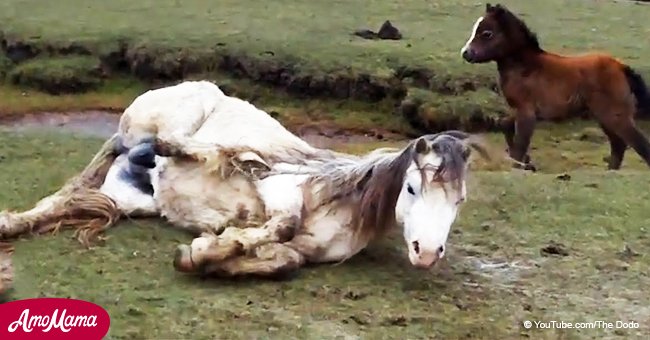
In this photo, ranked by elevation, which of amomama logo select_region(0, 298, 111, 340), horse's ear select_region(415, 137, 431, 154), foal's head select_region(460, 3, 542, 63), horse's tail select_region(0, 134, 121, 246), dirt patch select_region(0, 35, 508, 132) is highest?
horse's ear select_region(415, 137, 431, 154)

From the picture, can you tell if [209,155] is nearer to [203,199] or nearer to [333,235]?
[203,199]

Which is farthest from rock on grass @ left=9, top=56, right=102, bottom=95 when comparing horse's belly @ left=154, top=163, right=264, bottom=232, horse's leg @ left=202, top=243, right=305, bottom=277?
horse's leg @ left=202, top=243, right=305, bottom=277

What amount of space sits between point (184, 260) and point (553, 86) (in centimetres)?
454

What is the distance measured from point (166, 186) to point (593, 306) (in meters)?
1.77

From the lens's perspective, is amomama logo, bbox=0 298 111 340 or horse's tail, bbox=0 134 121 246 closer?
amomama logo, bbox=0 298 111 340

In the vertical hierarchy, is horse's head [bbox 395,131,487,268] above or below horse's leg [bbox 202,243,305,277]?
above

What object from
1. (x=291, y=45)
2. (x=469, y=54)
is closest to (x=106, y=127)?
(x=291, y=45)

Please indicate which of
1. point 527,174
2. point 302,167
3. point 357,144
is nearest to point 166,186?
point 302,167

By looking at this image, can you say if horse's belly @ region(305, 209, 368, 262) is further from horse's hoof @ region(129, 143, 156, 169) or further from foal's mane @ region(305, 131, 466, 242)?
horse's hoof @ region(129, 143, 156, 169)

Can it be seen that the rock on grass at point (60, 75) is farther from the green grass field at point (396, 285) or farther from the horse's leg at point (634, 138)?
the green grass field at point (396, 285)

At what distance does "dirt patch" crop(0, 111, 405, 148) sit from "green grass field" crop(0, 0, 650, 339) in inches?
4.2

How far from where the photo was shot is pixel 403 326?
A: 137 inches

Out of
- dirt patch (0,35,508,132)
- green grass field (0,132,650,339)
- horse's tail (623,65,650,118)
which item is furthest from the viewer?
dirt patch (0,35,508,132)

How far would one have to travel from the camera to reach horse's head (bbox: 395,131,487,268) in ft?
11.9
